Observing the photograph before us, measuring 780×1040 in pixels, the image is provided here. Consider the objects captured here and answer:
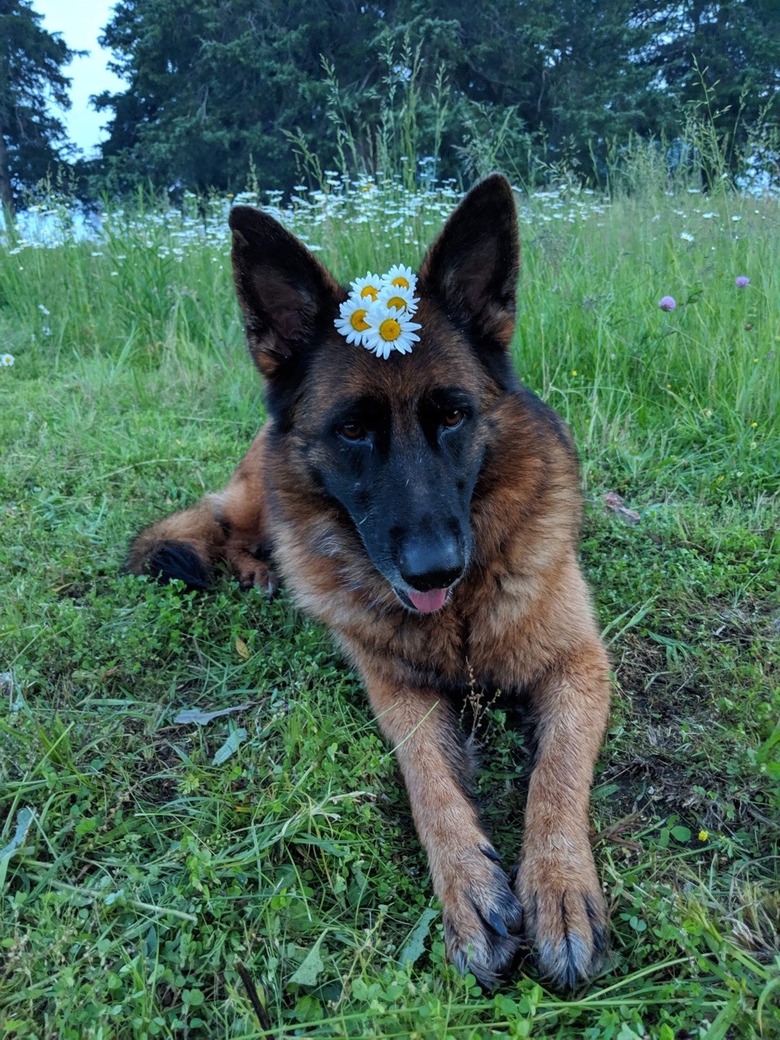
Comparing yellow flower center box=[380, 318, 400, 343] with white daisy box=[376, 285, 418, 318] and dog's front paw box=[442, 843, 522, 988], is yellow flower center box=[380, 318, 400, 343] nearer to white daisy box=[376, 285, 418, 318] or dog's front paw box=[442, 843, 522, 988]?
white daisy box=[376, 285, 418, 318]

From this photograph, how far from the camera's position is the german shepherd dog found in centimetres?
190

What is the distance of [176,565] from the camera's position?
2.74 metres

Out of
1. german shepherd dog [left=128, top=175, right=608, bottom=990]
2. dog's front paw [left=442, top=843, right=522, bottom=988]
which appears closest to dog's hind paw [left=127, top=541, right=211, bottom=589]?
german shepherd dog [left=128, top=175, right=608, bottom=990]

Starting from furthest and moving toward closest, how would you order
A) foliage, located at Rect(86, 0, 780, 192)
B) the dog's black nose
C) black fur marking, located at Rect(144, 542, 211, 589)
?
foliage, located at Rect(86, 0, 780, 192), black fur marking, located at Rect(144, 542, 211, 589), the dog's black nose

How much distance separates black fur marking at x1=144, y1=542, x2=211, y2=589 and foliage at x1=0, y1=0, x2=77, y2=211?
20.5m

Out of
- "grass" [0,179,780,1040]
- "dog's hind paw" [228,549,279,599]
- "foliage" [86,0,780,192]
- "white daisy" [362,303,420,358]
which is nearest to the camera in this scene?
"grass" [0,179,780,1040]

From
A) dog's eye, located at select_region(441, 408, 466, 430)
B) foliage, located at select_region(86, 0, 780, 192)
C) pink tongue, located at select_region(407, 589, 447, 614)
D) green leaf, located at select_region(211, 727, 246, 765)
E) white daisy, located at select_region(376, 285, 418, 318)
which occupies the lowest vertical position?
green leaf, located at select_region(211, 727, 246, 765)

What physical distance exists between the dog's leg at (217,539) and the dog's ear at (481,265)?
107 centimetres

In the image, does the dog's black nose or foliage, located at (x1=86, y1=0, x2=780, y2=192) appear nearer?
the dog's black nose

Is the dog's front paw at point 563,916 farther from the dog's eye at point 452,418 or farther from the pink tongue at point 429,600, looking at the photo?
the dog's eye at point 452,418

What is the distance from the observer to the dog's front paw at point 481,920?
1453 mm

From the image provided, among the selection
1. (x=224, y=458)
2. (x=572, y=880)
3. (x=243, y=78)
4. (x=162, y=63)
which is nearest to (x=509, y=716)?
(x=572, y=880)

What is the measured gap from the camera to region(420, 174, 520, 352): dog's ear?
2.11m

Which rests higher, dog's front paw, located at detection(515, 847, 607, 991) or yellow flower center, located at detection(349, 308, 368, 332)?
yellow flower center, located at detection(349, 308, 368, 332)
